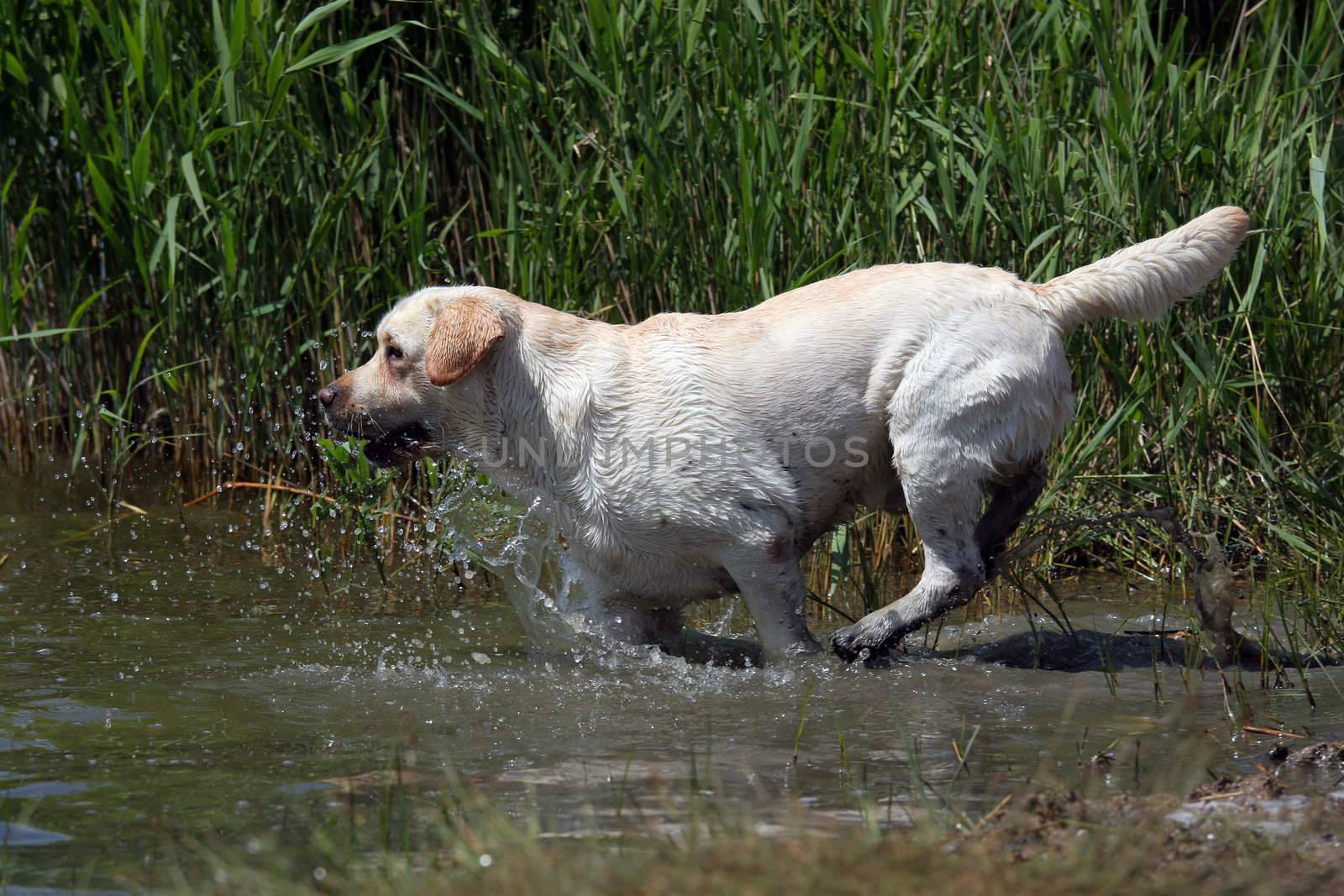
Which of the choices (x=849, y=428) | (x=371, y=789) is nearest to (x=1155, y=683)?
(x=849, y=428)

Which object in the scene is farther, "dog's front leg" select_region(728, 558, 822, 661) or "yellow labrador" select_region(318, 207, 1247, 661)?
"dog's front leg" select_region(728, 558, 822, 661)

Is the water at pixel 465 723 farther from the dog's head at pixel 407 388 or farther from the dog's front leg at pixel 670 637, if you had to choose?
the dog's head at pixel 407 388

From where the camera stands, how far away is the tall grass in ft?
20.3

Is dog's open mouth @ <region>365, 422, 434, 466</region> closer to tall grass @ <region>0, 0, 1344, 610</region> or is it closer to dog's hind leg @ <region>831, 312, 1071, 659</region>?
tall grass @ <region>0, 0, 1344, 610</region>

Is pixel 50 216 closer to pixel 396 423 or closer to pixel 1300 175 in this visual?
pixel 396 423

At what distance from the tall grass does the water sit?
0.94 meters

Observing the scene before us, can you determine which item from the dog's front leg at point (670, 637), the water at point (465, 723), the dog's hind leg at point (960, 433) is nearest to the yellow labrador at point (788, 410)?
the dog's hind leg at point (960, 433)

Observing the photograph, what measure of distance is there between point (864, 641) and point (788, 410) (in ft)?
2.59

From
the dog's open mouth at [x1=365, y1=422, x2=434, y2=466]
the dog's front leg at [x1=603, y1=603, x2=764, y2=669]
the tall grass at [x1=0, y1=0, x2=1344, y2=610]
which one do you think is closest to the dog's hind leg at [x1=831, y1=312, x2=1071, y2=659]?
the dog's front leg at [x1=603, y1=603, x2=764, y2=669]

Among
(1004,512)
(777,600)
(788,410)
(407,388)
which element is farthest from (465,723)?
(1004,512)

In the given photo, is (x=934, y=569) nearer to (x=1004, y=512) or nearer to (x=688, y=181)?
(x=1004, y=512)

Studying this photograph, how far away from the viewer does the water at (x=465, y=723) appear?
142 inches

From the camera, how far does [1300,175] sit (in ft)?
21.0

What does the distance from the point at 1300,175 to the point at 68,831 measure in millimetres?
5257
